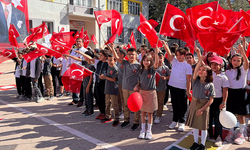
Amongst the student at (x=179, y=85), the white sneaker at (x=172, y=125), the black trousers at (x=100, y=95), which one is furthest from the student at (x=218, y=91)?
the black trousers at (x=100, y=95)

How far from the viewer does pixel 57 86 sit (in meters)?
8.82

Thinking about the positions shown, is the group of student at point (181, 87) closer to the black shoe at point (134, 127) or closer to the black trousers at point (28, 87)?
the black shoe at point (134, 127)

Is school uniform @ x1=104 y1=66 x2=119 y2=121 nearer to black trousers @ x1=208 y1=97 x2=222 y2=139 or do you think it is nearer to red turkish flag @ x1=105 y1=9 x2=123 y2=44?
red turkish flag @ x1=105 y1=9 x2=123 y2=44

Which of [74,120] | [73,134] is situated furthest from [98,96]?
[73,134]

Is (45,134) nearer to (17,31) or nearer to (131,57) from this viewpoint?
(131,57)

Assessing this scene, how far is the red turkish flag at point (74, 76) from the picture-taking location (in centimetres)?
540

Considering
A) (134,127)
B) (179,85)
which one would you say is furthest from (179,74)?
(134,127)

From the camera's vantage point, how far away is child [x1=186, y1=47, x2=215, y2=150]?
3607mm

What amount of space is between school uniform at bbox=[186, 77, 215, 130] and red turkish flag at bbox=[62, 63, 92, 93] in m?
2.79

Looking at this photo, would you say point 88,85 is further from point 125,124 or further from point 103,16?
point 103,16

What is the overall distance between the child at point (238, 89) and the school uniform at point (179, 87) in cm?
96

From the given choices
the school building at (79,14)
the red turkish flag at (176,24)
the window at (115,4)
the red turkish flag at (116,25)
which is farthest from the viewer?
Result: the window at (115,4)

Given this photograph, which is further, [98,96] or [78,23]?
[78,23]

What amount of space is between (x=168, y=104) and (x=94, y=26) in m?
20.5
